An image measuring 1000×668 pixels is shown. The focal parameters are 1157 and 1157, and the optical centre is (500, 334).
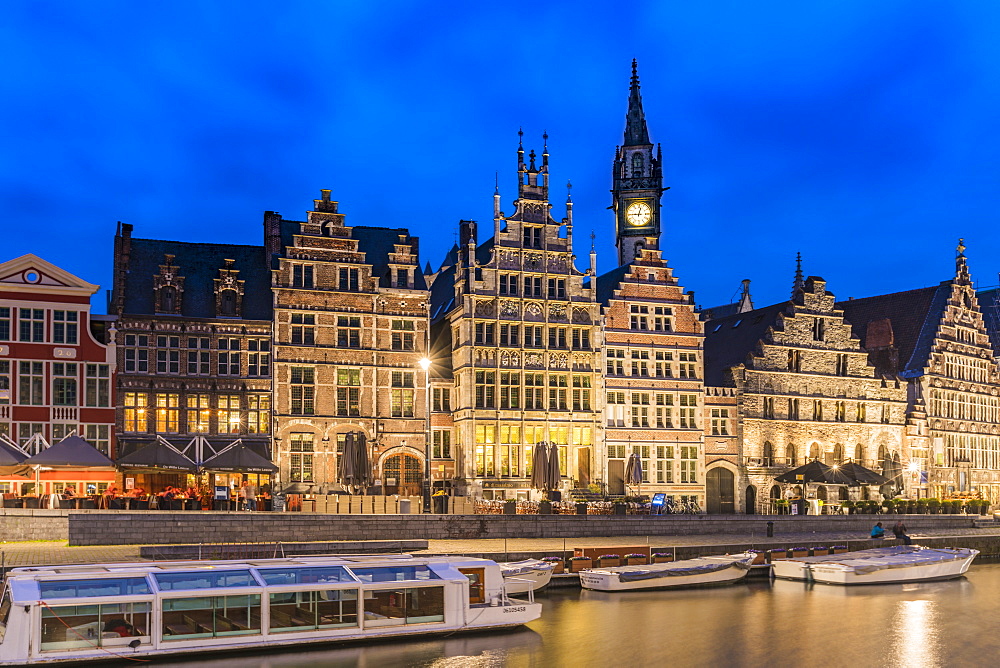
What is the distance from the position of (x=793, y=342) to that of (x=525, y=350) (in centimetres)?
1465

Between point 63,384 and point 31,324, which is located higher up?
point 31,324

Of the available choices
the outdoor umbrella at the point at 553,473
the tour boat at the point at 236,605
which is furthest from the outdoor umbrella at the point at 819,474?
the tour boat at the point at 236,605

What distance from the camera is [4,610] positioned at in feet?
70.1

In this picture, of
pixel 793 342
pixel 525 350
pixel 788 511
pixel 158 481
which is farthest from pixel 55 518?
pixel 793 342

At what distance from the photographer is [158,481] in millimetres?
45312

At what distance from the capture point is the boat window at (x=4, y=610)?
68.4ft

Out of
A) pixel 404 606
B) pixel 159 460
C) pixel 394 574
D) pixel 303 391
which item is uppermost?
pixel 303 391

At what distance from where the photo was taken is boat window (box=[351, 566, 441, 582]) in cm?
2453

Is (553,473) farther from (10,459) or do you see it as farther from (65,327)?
(65,327)

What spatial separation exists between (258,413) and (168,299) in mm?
5810

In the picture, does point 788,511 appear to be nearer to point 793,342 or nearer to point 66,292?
point 793,342

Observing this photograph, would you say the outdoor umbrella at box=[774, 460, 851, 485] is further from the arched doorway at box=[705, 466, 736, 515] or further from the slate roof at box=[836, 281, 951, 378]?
the slate roof at box=[836, 281, 951, 378]

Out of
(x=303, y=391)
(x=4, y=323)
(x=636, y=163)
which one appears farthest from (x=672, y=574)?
(x=636, y=163)

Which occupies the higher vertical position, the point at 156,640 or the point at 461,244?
the point at 461,244
